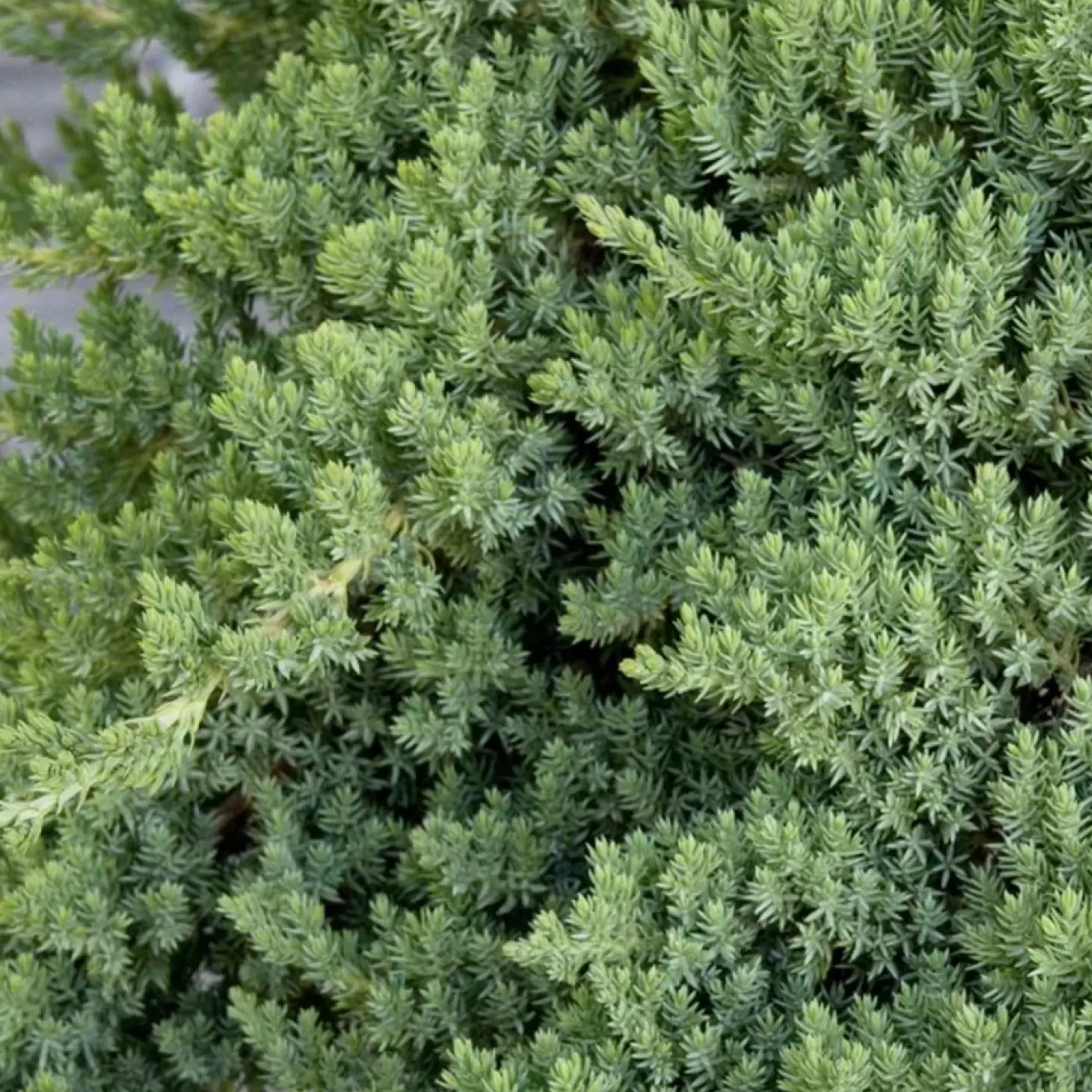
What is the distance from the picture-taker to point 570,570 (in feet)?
2.71

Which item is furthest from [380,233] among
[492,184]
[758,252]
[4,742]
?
[4,742]

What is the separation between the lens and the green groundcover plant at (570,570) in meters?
0.67

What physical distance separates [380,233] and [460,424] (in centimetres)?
13

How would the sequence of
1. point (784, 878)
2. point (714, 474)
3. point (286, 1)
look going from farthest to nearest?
point (286, 1) < point (714, 474) < point (784, 878)

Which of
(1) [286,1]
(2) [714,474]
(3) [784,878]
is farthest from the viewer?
(1) [286,1]

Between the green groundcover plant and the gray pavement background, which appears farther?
the gray pavement background

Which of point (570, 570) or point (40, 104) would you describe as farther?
point (40, 104)

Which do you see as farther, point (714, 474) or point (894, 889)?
point (714, 474)

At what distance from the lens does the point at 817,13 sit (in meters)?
0.73

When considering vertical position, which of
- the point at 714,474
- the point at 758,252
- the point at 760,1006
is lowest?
the point at 760,1006

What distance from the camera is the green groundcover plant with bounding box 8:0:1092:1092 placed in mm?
666

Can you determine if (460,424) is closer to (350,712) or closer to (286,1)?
(350,712)

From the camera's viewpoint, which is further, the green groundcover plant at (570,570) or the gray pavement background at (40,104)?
the gray pavement background at (40,104)

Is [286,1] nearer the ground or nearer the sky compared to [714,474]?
nearer the sky
